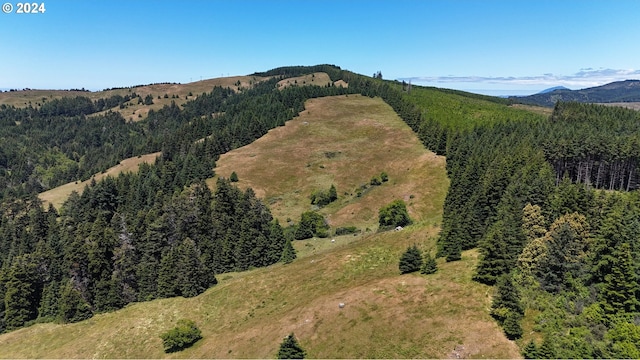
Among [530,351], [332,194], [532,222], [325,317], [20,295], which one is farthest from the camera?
[332,194]

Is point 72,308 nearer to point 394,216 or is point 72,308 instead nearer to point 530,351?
point 394,216

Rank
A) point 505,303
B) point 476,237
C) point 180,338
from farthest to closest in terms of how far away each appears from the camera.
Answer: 1. point 476,237
2. point 180,338
3. point 505,303

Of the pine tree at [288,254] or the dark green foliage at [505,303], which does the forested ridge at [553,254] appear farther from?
the pine tree at [288,254]

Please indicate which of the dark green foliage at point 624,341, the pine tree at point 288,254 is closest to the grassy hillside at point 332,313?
the pine tree at point 288,254

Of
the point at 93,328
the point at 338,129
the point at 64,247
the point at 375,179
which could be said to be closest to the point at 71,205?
the point at 64,247

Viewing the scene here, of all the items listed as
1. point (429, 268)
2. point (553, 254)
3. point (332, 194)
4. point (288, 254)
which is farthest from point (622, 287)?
point (332, 194)

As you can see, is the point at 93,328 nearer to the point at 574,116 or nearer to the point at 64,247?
the point at 64,247
